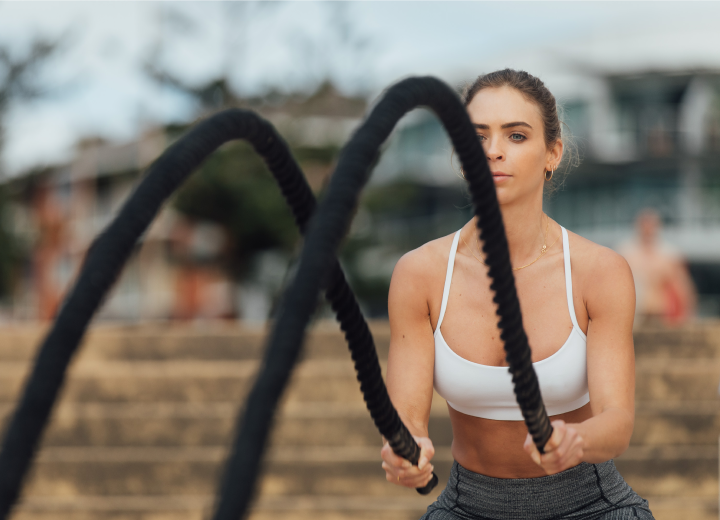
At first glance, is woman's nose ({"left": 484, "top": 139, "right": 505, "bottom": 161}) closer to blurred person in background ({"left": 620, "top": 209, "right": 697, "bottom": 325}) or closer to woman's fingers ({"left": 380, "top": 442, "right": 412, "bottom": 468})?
woman's fingers ({"left": 380, "top": 442, "right": 412, "bottom": 468})

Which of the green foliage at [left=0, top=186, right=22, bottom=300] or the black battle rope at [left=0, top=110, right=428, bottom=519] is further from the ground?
the black battle rope at [left=0, top=110, right=428, bottom=519]

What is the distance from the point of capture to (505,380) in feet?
5.77

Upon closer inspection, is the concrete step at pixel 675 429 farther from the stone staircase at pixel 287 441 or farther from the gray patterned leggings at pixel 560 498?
the gray patterned leggings at pixel 560 498

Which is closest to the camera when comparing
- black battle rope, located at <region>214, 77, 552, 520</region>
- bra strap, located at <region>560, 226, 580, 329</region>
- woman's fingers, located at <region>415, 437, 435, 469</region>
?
black battle rope, located at <region>214, 77, 552, 520</region>

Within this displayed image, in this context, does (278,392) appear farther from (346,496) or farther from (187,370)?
(187,370)

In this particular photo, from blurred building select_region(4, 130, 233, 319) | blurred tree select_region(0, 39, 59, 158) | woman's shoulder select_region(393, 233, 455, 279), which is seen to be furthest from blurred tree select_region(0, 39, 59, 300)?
woman's shoulder select_region(393, 233, 455, 279)

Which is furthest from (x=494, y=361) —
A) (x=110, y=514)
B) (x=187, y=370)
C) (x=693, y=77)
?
(x=693, y=77)

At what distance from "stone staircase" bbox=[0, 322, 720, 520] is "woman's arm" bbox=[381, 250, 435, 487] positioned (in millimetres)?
2741

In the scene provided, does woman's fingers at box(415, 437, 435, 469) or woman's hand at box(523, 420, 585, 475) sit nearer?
woman's hand at box(523, 420, 585, 475)

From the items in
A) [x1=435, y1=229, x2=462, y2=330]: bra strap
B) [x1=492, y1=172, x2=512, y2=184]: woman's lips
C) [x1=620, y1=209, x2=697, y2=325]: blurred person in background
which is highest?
[x1=492, y1=172, x2=512, y2=184]: woman's lips

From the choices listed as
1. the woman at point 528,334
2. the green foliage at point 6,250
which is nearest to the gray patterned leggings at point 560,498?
the woman at point 528,334

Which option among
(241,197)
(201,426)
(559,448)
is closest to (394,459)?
(559,448)

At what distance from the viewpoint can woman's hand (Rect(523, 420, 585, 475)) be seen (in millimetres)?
1452

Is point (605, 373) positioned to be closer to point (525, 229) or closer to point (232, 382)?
point (525, 229)
